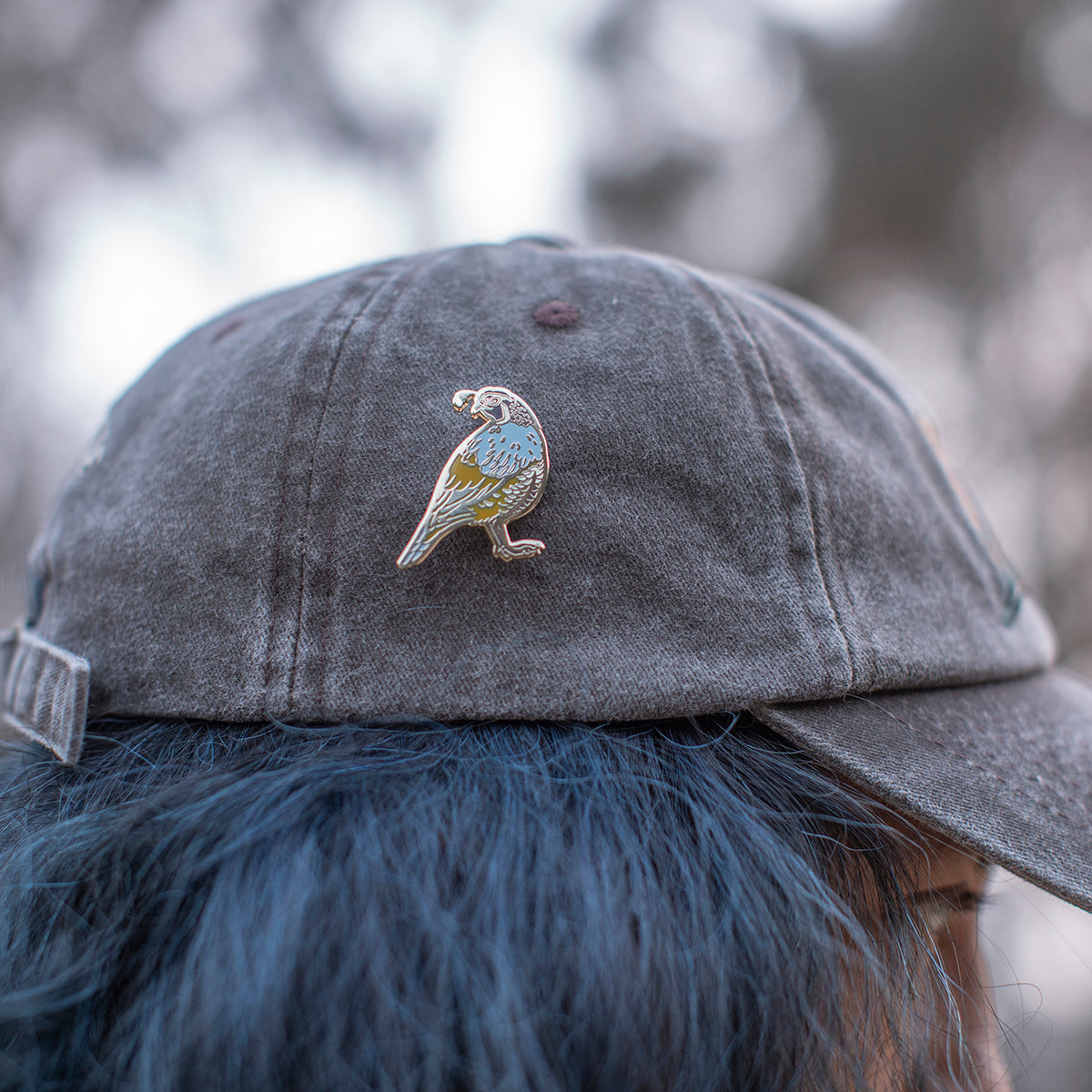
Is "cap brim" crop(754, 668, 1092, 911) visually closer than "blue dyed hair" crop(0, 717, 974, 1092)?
No

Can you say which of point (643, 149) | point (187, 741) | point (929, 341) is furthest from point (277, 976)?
point (643, 149)

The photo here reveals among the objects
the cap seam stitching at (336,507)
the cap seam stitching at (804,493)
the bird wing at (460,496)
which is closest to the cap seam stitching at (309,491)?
the cap seam stitching at (336,507)

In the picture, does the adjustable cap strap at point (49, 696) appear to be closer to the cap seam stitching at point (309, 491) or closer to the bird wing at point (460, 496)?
the cap seam stitching at point (309, 491)

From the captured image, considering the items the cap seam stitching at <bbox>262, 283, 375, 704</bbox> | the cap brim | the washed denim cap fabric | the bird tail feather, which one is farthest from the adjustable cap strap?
the cap brim

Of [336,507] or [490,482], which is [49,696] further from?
[490,482]

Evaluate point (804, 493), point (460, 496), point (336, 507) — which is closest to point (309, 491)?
point (336, 507)

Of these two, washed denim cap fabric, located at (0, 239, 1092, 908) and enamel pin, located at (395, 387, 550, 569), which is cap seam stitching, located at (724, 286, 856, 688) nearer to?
washed denim cap fabric, located at (0, 239, 1092, 908)

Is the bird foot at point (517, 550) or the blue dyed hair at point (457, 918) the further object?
the bird foot at point (517, 550)

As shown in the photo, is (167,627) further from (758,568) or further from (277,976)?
(758,568)
